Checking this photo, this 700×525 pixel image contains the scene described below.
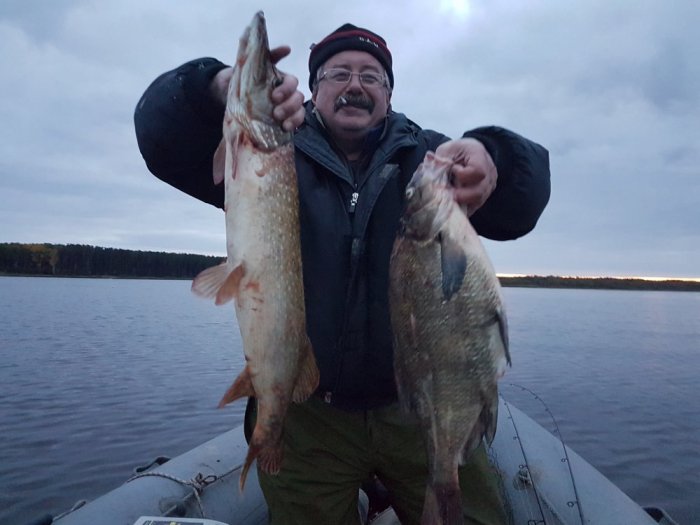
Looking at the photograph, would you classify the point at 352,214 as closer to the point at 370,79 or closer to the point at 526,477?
the point at 370,79

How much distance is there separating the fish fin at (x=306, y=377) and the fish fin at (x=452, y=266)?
0.70m

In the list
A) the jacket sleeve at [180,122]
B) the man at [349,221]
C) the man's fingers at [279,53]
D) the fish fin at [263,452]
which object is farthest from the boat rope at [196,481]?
the man's fingers at [279,53]

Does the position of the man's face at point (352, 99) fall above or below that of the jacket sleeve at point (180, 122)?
above

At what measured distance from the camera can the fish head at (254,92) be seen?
245 centimetres

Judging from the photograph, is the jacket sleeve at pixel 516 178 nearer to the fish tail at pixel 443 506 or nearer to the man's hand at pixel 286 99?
the man's hand at pixel 286 99

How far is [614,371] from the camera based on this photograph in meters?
18.8

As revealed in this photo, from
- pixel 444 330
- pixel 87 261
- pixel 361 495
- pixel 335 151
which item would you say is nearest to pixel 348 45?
pixel 335 151

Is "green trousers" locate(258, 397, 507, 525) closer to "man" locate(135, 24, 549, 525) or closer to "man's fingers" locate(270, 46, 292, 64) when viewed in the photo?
"man" locate(135, 24, 549, 525)

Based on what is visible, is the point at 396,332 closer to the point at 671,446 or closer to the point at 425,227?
the point at 425,227

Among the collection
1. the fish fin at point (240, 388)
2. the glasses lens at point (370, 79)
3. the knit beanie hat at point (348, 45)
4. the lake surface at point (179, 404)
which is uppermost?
the knit beanie hat at point (348, 45)

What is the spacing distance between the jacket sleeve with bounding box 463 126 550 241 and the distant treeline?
3257 inches

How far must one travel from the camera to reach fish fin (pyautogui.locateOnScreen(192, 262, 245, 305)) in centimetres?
252

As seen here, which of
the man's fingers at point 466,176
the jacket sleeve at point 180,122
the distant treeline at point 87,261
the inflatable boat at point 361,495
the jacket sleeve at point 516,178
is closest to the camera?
the man's fingers at point 466,176

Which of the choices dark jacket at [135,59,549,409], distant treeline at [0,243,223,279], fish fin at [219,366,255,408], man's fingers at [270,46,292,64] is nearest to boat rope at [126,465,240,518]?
dark jacket at [135,59,549,409]
